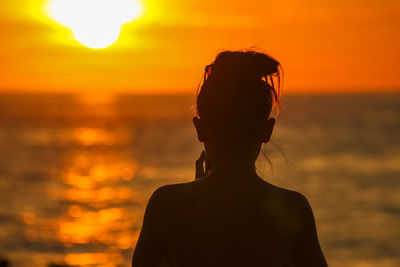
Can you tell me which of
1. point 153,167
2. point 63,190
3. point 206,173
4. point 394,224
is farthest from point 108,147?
point 206,173

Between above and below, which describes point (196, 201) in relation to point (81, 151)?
below

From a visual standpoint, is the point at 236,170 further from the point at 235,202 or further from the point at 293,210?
the point at 293,210

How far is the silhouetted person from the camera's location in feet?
8.84

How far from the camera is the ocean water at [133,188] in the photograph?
24969mm

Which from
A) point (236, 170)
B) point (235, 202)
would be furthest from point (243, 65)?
point (235, 202)

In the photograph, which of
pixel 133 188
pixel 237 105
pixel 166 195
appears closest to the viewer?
pixel 237 105

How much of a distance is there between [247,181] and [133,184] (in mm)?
42639

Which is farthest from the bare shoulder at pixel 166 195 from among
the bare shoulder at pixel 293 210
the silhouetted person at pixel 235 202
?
the bare shoulder at pixel 293 210

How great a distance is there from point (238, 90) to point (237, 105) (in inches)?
1.9

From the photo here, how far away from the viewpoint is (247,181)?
2.76 m

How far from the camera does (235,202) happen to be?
273 centimetres

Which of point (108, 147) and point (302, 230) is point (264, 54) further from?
point (108, 147)

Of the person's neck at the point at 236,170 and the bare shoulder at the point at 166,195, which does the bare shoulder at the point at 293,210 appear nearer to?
the person's neck at the point at 236,170

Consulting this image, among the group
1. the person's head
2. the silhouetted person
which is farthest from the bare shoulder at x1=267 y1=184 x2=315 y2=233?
the person's head
